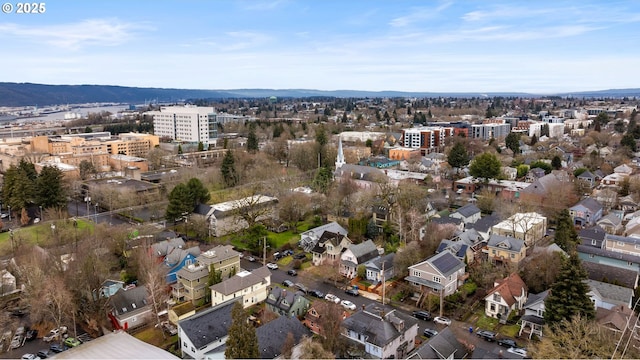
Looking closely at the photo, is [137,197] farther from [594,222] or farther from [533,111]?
[533,111]

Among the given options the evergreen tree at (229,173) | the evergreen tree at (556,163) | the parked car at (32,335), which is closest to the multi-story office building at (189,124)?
A: the evergreen tree at (229,173)

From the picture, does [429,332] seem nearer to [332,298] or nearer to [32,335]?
[332,298]

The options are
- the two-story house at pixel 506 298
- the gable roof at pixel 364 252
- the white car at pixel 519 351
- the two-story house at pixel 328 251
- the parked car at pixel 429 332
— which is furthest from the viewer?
the two-story house at pixel 328 251

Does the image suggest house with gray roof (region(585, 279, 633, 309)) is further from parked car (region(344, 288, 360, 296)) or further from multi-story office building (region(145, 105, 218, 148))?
multi-story office building (region(145, 105, 218, 148))

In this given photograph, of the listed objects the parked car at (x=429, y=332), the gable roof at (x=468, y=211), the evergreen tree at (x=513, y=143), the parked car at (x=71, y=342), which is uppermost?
the evergreen tree at (x=513, y=143)

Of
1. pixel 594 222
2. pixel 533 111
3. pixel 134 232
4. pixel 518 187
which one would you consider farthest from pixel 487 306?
pixel 533 111

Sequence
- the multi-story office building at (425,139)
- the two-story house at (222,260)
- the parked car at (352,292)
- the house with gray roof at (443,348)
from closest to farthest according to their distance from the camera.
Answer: the house with gray roof at (443,348)
the parked car at (352,292)
the two-story house at (222,260)
the multi-story office building at (425,139)

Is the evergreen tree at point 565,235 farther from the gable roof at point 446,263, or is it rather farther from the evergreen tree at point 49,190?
the evergreen tree at point 49,190

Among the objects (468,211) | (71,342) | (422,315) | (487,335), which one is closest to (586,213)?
(468,211)
